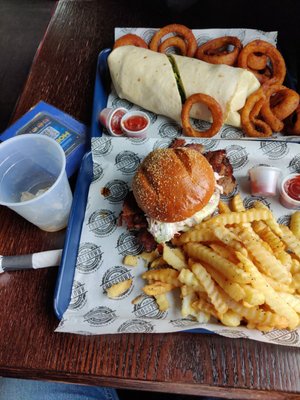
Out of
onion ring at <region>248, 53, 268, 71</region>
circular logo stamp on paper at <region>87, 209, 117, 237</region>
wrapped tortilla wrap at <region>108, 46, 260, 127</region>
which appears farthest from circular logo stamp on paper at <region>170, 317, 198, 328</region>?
onion ring at <region>248, 53, 268, 71</region>

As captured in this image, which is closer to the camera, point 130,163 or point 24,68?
point 130,163

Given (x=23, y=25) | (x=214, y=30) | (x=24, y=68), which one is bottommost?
(x=24, y=68)

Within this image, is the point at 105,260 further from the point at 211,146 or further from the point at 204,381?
the point at 211,146

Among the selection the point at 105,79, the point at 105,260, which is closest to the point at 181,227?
the point at 105,260

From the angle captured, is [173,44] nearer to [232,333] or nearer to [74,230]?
[74,230]

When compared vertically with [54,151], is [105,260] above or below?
below

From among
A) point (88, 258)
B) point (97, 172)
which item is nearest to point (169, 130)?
point (97, 172)
